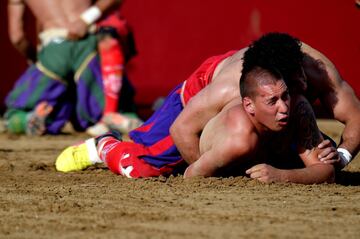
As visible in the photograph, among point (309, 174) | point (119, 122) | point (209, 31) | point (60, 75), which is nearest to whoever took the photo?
point (309, 174)

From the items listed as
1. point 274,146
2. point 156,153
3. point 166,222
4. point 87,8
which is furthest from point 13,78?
point 166,222

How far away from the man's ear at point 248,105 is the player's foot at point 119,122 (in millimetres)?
3655

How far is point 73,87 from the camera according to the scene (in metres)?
8.62

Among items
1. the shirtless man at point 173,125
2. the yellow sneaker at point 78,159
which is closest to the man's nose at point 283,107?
the shirtless man at point 173,125

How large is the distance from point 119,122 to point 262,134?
3717mm

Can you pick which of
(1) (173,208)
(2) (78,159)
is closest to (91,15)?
(2) (78,159)

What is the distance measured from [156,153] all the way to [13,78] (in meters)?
5.31

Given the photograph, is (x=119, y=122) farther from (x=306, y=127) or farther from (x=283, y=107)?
(x=283, y=107)

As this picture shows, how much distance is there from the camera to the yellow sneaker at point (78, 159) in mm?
5793

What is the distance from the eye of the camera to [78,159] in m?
5.80

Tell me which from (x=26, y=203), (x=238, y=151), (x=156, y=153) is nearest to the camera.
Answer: (x=26, y=203)

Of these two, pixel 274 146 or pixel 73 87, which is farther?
pixel 73 87

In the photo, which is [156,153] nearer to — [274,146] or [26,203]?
[274,146]

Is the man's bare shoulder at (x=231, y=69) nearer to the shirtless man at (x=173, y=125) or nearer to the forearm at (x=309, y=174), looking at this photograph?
the shirtless man at (x=173, y=125)
